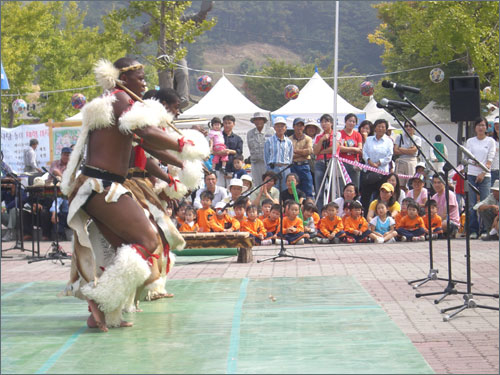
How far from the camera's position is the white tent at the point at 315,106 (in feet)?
69.9

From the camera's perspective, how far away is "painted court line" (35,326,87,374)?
442cm

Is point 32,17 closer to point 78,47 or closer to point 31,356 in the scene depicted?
point 78,47

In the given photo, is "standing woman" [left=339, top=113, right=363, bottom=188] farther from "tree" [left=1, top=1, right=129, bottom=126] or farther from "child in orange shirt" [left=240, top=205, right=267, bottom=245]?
"tree" [left=1, top=1, right=129, bottom=126]

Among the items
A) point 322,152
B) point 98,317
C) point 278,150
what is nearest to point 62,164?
point 278,150

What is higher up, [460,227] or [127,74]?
[127,74]

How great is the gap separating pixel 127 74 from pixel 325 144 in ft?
25.8

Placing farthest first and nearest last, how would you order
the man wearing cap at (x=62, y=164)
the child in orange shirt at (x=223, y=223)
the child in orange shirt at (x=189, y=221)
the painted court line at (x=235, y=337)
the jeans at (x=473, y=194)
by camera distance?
the man wearing cap at (x=62, y=164) → the jeans at (x=473, y=194) → the child in orange shirt at (x=189, y=221) → the child in orange shirt at (x=223, y=223) → the painted court line at (x=235, y=337)

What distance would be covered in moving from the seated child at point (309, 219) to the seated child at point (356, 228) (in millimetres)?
519

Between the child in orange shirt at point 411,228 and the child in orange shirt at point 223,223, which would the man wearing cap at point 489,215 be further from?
the child in orange shirt at point 223,223

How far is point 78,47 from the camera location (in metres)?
42.7

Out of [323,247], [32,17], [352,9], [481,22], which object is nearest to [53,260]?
[323,247]

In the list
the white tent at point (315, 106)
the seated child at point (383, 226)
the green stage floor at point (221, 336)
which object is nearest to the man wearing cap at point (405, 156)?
the seated child at point (383, 226)

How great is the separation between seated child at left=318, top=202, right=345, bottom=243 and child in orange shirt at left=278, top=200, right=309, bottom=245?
0.28 m

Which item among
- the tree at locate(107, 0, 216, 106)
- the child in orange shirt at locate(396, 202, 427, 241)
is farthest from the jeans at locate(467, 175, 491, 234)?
the tree at locate(107, 0, 216, 106)
